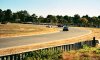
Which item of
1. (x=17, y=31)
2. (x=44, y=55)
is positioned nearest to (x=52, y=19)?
(x=17, y=31)

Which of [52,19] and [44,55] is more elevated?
[44,55]

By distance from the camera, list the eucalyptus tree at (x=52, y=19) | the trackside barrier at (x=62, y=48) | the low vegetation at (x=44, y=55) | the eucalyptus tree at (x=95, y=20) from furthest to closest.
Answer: the eucalyptus tree at (x=52, y=19) < the eucalyptus tree at (x=95, y=20) < the low vegetation at (x=44, y=55) < the trackside barrier at (x=62, y=48)

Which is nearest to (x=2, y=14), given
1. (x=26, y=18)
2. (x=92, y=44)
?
(x=26, y=18)

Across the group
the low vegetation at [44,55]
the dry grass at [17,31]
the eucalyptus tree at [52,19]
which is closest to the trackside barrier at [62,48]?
the low vegetation at [44,55]

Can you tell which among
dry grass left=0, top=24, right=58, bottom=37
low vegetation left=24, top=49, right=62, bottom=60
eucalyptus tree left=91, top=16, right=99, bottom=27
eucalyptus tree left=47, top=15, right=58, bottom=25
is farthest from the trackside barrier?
eucalyptus tree left=47, top=15, right=58, bottom=25

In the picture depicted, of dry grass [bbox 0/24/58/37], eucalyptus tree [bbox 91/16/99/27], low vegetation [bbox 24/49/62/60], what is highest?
low vegetation [bbox 24/49/62/60]

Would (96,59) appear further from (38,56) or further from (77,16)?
(77,16)

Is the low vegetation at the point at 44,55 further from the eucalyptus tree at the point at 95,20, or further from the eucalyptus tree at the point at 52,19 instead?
the eucalyptus tree at the point at 52,19

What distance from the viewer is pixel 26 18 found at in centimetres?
18862

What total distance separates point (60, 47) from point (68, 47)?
4.70 feet

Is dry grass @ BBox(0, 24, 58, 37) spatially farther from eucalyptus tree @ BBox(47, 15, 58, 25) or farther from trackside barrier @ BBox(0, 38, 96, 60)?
eucalyptus tree @ BBox(47, 15, 58, 25)

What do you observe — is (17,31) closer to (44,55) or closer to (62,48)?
(62,48)

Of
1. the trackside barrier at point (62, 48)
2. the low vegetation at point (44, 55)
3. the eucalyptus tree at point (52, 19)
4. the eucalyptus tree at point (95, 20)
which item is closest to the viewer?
the trackside barrier at point (62, 48)

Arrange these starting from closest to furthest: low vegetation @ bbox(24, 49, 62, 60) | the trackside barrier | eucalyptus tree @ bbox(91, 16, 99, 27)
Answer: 1. the trackside barrier
2. low vegetation @ bbox(24, 49, 62, 60)
3. eucalyptus tree @ bbox(91, 16, 99, 27)
